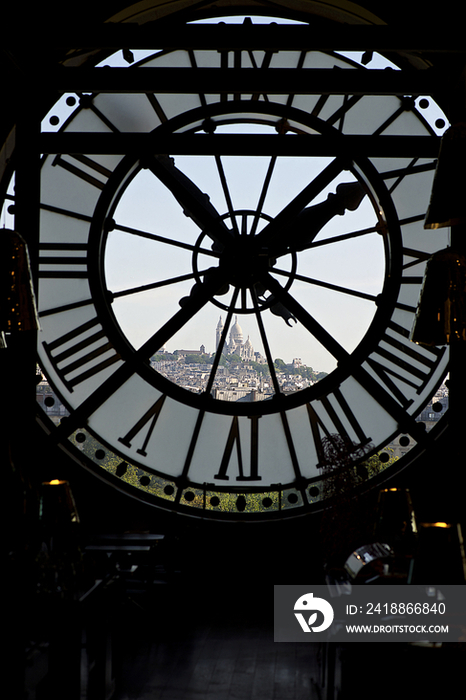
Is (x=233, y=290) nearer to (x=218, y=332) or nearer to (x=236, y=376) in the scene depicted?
(x=218, y=332)

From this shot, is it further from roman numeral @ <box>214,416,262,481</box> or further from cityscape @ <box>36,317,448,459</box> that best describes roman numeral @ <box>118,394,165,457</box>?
roman numeral @ <box>214,416,262,481</box>

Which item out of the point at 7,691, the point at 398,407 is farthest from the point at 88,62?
the point at 7,691

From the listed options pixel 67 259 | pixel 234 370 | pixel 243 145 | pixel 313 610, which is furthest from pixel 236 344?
pixel 313 610

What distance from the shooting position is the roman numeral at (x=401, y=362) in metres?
4.46

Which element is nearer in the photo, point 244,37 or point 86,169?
point 244,37

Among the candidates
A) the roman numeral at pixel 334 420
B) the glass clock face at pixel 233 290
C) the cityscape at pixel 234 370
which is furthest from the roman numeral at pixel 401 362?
the cityscape at pixel 234 370

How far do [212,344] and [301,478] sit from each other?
122cm

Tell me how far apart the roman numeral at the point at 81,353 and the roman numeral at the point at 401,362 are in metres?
2.00

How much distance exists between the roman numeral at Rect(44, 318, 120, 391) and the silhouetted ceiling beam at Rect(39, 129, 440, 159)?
162cm

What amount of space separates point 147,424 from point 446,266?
3075mm

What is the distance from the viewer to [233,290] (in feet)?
14.5

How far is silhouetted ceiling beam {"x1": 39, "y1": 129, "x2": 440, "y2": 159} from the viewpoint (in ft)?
9.79

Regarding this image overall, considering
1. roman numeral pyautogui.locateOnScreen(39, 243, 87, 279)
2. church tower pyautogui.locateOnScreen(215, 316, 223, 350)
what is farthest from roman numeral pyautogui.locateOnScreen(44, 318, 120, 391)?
church tower pyautogui.locateOnScreen(215, 316, 223, 350)

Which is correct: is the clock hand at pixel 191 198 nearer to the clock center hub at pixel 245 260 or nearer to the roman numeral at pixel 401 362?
→ the clock center hub at pixel 245 260
